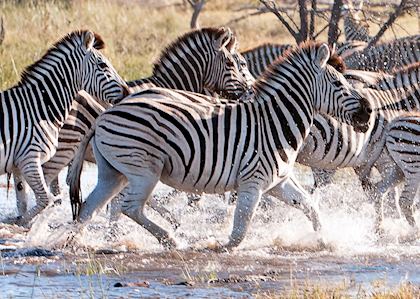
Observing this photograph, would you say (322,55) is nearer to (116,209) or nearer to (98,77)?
(98,77)

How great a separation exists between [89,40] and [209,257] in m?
2.78

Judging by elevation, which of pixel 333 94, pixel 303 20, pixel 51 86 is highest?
pixel 303 20

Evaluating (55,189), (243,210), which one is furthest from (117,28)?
(243,210)

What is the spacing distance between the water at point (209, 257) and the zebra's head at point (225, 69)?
1.22 meters

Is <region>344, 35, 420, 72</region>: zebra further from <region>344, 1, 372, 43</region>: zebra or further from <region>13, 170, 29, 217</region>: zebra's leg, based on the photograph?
<region>13, 170, 29, 217</region>: zebra's leg

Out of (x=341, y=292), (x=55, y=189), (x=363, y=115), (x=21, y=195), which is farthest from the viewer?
(x=55, y=189)

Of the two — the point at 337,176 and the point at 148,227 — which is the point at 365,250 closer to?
the point at 148,227

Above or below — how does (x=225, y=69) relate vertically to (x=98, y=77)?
above

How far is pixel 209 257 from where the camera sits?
9.25 metres

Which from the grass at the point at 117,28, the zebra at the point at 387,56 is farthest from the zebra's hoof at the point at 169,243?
the grass at the point at 117,28

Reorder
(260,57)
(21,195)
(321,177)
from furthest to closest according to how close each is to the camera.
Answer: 1. (260,57)
2. (321,177)
3. (21,195)

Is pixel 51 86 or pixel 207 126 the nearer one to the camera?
pixel 207 126

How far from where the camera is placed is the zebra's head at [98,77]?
1098 centimetres

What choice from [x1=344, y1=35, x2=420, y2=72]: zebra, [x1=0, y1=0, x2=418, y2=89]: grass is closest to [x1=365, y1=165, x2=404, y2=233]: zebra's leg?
[x1=344, y1=35, x2=420, y2=72]: zebra
